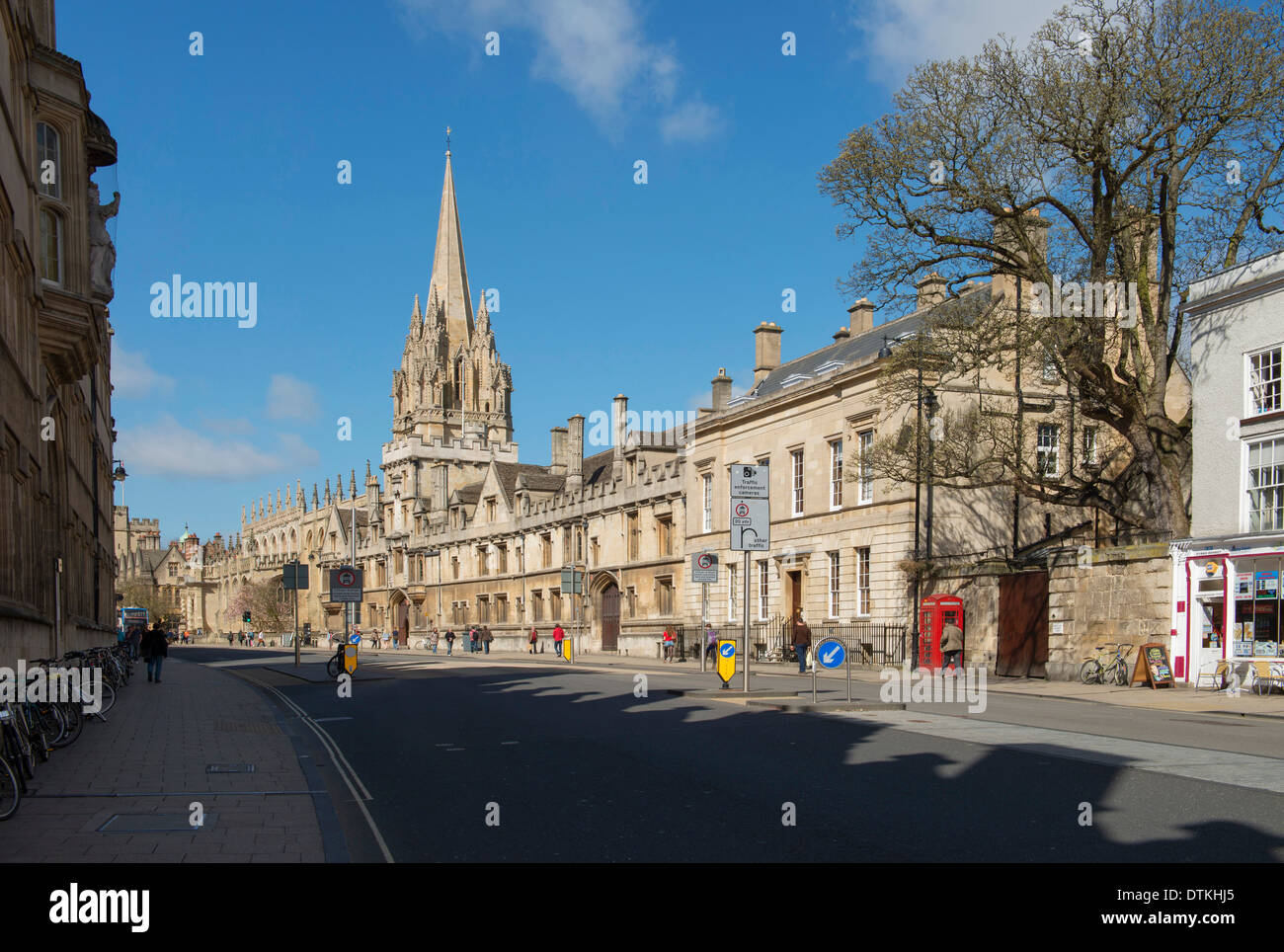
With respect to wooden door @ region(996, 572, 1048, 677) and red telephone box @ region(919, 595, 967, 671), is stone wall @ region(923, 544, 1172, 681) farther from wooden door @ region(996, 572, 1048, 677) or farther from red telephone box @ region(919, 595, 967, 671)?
red telephone box @ region(919, 595, 967, 671)

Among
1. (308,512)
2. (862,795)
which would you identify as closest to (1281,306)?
(862,795)

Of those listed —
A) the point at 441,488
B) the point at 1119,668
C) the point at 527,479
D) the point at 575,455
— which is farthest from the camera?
the point at 441,488

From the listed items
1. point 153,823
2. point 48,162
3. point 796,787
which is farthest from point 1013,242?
point 153,823

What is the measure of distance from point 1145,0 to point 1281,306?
7.95 meters

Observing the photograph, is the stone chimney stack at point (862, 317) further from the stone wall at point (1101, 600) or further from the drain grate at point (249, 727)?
the drain grate at point (249, 727)

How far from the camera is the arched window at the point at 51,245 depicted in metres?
21.2

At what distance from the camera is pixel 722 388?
48.5 meters

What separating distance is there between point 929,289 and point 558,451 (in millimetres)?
46363

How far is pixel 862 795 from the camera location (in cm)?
970

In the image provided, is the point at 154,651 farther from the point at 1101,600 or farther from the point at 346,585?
the point at 1101,600

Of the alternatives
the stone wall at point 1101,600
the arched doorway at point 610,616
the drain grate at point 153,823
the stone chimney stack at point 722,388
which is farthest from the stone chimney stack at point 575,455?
the drain grate at point 153,823

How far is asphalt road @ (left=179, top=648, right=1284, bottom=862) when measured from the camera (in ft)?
25.4

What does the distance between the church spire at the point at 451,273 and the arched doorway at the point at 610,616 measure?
6140 cm
